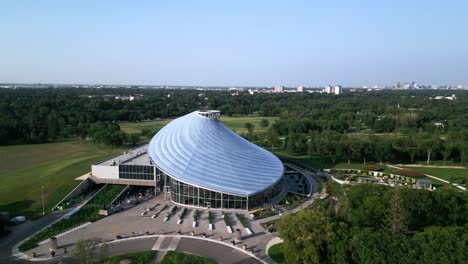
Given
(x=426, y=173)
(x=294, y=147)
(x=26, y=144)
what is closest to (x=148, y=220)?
(x=294, y=147)

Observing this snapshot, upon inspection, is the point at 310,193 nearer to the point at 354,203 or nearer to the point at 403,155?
the point at 354,203

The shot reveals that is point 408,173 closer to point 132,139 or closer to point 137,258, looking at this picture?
point 137,258

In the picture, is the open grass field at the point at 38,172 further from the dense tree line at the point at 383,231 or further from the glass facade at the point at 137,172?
the dense tree line at the point at 383,231

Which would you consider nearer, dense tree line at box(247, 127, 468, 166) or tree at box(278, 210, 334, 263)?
tree at box(278, 210, 334, 263)

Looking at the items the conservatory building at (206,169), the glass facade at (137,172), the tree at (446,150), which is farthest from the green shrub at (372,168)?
the glass facade at (137,172)

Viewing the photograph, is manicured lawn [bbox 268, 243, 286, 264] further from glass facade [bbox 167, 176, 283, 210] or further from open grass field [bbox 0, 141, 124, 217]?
open grass field [bbox 0, 141, 124, 217]

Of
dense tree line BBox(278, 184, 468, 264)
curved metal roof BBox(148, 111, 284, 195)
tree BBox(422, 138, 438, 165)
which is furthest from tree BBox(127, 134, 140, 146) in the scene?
tree BBox(422, 138, 438, 165)
